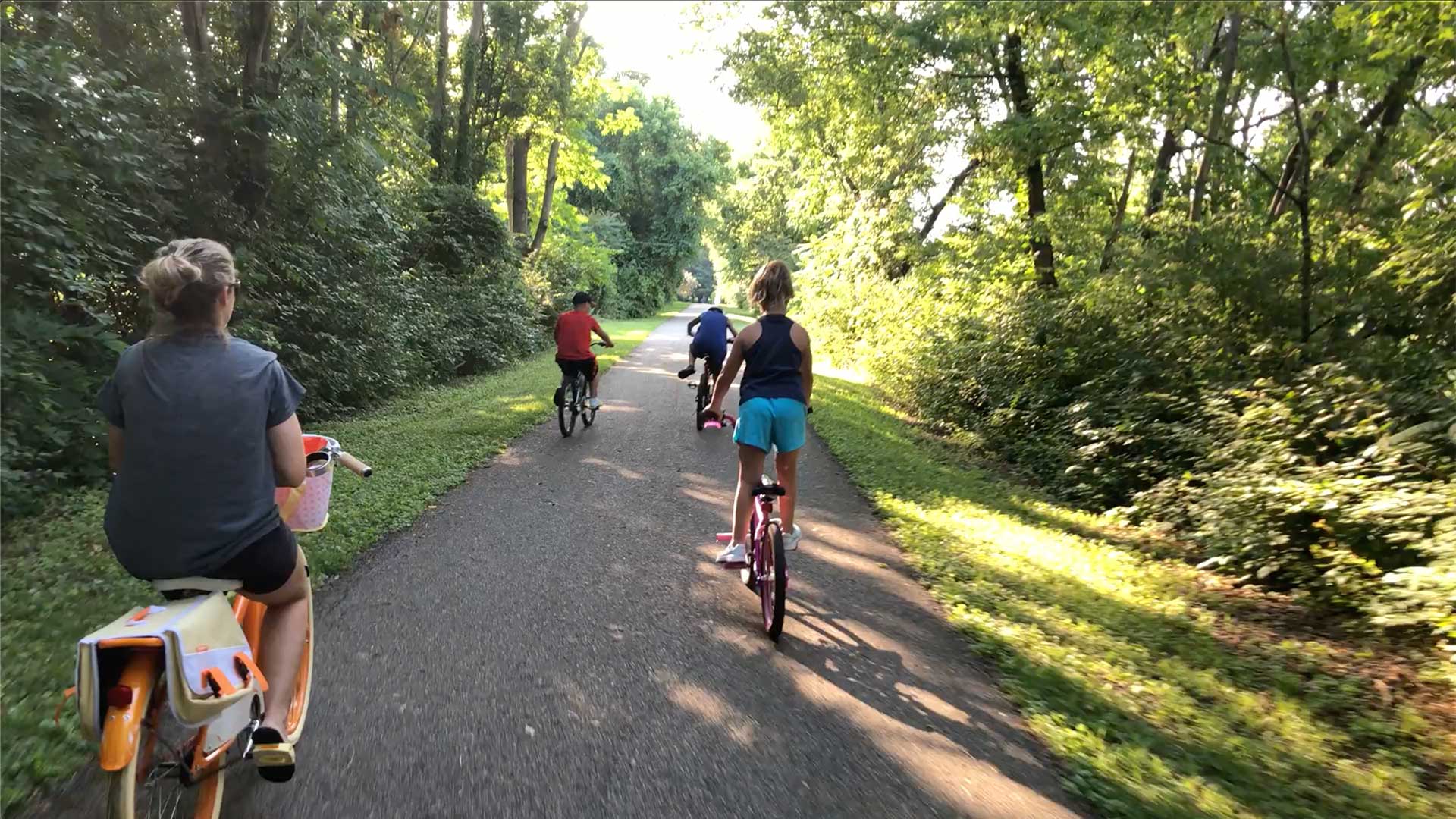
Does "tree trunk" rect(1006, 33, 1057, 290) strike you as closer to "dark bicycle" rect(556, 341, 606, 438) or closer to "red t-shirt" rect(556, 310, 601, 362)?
"red t-shirt" rect(556, 310, 601, 362)

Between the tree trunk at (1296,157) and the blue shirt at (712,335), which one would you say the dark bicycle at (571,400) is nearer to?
the blue shirt at (712,335)

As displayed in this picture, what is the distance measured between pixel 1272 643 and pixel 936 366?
8.27 m

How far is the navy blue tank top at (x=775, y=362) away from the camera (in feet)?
14.6

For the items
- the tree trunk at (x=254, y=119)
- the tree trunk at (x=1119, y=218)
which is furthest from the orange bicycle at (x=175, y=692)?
the tree trunk at (x=1119, y=218)

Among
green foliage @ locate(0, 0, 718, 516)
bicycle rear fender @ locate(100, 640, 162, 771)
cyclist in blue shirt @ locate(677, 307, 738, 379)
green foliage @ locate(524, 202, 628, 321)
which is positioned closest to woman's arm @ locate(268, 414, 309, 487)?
bicycle rear fender @ locate(100, 640, 162, 771)

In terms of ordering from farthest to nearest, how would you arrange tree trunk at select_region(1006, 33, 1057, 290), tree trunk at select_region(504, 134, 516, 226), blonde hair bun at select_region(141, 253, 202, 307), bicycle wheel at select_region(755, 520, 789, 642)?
tree trunk at select_region(504, 134, 516, 226)
tree trunk at select_region(1006, 33, 1057, 290)
bicycle wheel at select_region(755, 520, 789, 642)
blonde hair bun at select_region(141, 253, 202, 307)

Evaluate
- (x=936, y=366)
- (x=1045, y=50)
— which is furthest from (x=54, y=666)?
(x=1045, y=50)

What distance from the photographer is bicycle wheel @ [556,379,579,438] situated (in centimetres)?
957

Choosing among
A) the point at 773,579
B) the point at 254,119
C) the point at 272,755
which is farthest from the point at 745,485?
the point at 254,119

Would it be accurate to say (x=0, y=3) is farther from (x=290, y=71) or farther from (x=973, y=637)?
(x=973, y=637)

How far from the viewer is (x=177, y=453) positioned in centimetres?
214

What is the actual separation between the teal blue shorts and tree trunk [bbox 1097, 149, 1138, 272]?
28.8ft

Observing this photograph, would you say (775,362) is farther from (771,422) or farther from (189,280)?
(189,280)

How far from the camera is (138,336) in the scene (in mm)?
6945
